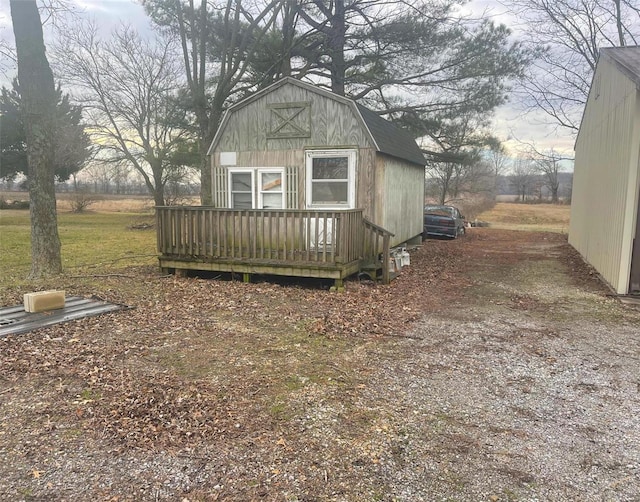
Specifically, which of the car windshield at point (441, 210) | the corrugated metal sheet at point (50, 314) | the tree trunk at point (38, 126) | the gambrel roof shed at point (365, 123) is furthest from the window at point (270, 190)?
the car windshield at point (441, 210)

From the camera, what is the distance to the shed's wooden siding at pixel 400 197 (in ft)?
32.4

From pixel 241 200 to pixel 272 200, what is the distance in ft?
2.35

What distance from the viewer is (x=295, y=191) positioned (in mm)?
9477

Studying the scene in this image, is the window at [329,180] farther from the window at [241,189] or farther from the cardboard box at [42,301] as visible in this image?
the cardboard box at [42,301]

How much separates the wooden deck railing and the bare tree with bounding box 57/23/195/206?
39.9 feet

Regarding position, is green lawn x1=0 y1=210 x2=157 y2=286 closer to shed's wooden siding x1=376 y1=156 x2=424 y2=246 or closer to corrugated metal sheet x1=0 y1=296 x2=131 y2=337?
corrugated metal sheet x1=0 y1=296 x2=131 y2=337

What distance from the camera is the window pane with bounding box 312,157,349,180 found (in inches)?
367

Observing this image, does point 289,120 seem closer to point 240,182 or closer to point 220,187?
point 240,182

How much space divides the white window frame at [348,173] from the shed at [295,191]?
0.02 m

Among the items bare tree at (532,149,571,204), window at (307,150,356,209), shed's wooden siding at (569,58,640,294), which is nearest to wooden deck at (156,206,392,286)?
window at (307,150,356,209)

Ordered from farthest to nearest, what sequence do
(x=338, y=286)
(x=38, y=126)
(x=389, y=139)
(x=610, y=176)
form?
(x=389, y=139)
(x=610, y=176)
(x=38, y=126)
(x=338, y=286)

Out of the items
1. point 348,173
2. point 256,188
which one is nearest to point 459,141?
point 348,173

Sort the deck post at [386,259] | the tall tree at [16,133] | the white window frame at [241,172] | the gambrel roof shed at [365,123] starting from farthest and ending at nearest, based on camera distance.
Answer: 1. the tall tree at [16,133]
2. the white window frame at [241,172]
3. the gambrel roof shed at [365,123]
4. the deck post at [386,259]

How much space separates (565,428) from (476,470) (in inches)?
38.2
